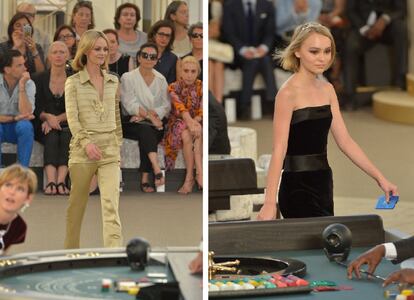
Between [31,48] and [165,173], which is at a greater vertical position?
[31,48]

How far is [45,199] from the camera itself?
2287mm

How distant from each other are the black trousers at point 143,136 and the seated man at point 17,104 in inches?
5.3

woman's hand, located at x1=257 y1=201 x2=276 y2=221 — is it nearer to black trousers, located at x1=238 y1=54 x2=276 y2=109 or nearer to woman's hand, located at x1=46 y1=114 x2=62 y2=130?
woman's hand, located at x1=46 y1=114 x2=62 y2=130

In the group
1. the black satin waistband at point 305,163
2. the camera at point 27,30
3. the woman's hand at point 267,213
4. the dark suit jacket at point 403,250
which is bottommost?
the dark suit jacket at point 403,250

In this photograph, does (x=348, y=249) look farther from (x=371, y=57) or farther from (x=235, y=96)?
(x=371, y=57)

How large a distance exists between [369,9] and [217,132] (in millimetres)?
4658

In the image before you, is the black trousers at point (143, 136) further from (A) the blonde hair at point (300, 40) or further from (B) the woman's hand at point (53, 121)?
(A) the blonde hair at point (300, 40)

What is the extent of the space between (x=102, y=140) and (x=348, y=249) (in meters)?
0.84

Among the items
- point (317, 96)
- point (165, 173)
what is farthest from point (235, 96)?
point (165, 173)

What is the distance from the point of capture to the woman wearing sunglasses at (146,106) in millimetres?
2301

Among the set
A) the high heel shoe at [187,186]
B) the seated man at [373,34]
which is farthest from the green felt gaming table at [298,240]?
the seated man at [373,34]

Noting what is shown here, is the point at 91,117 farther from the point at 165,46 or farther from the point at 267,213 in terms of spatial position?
the point at 267,213

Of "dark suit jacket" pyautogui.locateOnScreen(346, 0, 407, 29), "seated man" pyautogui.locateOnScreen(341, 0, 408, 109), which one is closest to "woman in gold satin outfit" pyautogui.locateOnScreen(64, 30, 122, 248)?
"seated man" pyautogui.locateOnScreen(341, 0, 408, 109)

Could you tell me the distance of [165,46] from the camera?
2.29 meters
